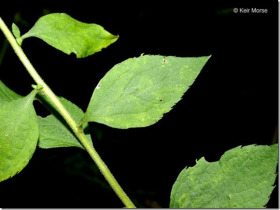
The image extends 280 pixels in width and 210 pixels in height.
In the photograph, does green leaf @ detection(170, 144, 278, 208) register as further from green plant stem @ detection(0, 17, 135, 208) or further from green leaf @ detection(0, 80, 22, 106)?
green leaf @ detection(0, 80, 22, 106)

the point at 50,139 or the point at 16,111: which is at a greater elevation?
the point at 16,111

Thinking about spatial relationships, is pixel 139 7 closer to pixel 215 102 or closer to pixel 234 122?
pixel 215 102

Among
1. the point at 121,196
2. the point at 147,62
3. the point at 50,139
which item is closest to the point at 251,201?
the point at 121,196

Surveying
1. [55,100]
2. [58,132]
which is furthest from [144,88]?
[58,132]

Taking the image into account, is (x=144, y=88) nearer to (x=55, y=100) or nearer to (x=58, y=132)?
(x=55, y=100)

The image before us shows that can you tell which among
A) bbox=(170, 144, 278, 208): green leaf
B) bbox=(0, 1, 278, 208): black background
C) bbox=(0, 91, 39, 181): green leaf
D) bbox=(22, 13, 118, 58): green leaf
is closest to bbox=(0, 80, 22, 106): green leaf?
bbox=(0, 91, 39, 181): green leaf

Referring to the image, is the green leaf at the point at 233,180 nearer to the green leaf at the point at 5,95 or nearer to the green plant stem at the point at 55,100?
the green plant stem at the point at 55,100
